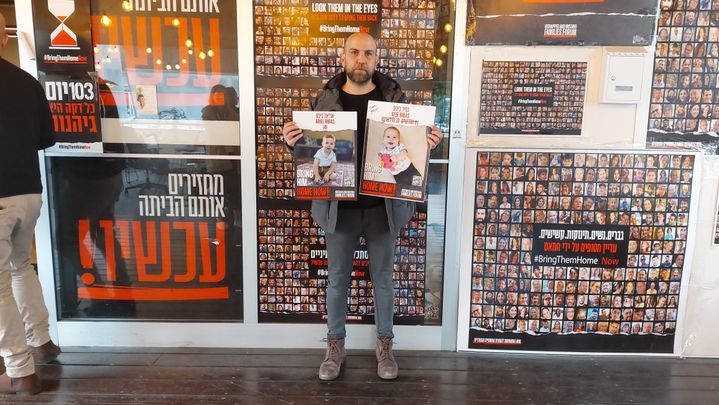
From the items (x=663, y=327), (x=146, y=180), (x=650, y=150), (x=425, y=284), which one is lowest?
(x=663, y=327)

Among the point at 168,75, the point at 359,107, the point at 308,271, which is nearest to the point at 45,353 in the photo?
the point at 308,271

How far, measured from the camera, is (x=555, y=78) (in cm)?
244

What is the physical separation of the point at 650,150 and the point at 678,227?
18.3 inches

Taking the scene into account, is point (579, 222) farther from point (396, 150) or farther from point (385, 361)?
point (385, 361)

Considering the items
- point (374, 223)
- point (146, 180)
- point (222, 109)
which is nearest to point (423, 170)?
point (374, 223)

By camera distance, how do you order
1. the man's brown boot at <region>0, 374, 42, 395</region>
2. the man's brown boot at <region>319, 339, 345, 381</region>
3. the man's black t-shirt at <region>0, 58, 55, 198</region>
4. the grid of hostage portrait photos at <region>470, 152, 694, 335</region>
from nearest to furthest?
the man's black t-shirt at <region>0, 58, 55, 198</region> < the man's brown boot at <region>0, 374, 42, 395</region> < the man's brown boot at <region>319, 339, 345, 381</region> < the grid of hostage portrait photos at <region>470, 152, 694, 335</region>

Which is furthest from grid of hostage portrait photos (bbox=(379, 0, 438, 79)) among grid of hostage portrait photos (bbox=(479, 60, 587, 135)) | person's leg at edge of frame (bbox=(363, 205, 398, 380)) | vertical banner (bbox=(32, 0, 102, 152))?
vertical banner (bbox=(32, 0, 102, 152))

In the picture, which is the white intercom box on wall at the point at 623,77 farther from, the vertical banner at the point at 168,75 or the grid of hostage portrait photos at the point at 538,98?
the vertical banner at the point at 168,75

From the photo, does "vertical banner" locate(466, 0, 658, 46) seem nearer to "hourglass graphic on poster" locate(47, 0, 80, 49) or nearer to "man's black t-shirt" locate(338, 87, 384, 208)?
"man's black t-shirt" locate(338, 87, 384, 208)

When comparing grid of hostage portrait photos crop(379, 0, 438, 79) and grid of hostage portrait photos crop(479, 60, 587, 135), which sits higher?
grid of hostage portrait photos crop(379, 0, 438, 79)

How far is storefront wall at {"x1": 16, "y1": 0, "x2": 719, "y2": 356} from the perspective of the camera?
2432 mm

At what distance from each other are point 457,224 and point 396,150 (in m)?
0.70

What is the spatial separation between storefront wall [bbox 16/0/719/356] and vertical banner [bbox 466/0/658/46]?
0.05 meters

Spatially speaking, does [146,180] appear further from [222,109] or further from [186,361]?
[186,361]
